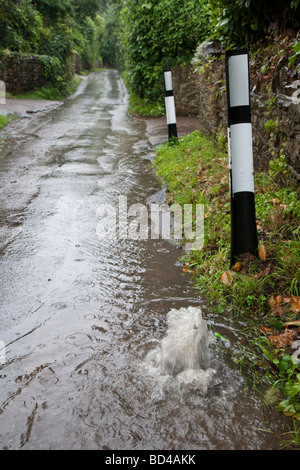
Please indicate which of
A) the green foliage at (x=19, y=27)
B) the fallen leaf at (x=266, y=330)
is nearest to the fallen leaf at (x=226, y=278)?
the fallen leaf at (x=266, y=330)

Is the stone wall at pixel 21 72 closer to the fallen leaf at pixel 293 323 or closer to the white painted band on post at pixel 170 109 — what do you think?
the white painted band on post at pixel 170 109

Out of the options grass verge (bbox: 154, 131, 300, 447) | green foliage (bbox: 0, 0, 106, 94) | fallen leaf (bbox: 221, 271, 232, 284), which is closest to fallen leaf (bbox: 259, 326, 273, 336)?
grass verge (bbox: 154, 131, 300, 447)

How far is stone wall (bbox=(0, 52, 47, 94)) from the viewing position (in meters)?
16.3

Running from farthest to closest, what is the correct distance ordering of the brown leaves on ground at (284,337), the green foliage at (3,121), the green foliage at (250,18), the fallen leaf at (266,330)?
the green foliage at (3,121)
the green foliage at (250,18)
the fallen leaf at (266,330)
the brown leaves on ground at (284,337)

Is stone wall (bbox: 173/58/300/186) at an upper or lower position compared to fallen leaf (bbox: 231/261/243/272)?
upper

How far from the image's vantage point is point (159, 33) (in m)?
11.4

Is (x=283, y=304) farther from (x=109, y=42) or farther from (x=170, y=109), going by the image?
(x=109, y=42)

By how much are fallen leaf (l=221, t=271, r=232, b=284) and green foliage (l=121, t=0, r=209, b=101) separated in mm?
9519

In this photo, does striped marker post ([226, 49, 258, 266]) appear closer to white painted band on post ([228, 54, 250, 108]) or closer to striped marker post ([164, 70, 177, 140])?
white painted band on post ([228, 54, 250, 108])

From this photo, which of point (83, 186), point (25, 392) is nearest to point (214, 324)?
point (25, 392)

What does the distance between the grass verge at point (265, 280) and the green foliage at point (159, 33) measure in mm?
8328

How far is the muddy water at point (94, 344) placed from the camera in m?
1.69

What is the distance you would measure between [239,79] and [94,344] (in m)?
1.87

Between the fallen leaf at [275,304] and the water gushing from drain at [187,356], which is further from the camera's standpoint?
the fallen leaf at [275,304]
